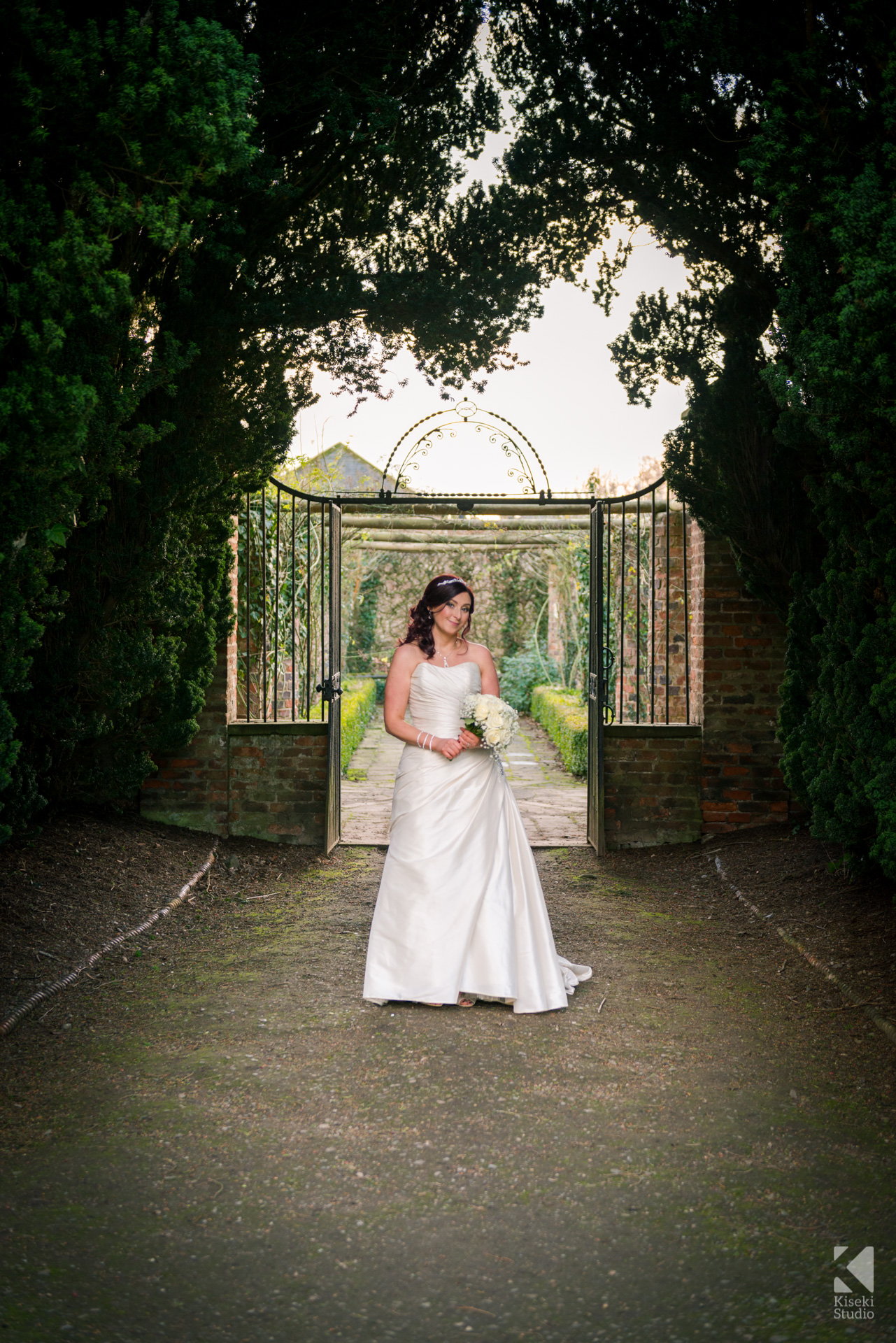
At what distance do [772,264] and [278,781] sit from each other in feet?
15.4

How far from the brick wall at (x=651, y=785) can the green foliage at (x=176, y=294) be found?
297cm

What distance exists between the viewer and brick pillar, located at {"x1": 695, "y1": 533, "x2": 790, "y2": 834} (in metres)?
7.46

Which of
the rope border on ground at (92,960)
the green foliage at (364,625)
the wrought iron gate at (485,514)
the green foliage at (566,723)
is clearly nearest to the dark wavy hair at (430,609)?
the rope border on ground at (92,960)

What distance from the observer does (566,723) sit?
41.3 ft

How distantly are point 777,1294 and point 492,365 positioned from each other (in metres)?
4.85

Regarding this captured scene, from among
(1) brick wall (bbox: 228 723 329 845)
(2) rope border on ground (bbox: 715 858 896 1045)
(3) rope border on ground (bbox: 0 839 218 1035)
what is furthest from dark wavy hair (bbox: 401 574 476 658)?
(1) brick wall (bbox: 228 723 329 845)

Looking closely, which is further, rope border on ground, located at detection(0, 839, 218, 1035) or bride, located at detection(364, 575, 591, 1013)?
bride, located at detection(364, 575, 591, 1013)

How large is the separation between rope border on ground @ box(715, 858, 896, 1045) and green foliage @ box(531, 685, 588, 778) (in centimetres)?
392

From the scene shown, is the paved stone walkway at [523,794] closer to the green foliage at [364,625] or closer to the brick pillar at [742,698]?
the brick pillar at [742,698]

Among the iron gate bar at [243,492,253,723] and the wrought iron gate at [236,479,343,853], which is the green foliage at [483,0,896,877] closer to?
the wrought iron gate at [236,479,343,853]

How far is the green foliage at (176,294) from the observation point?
3.73m

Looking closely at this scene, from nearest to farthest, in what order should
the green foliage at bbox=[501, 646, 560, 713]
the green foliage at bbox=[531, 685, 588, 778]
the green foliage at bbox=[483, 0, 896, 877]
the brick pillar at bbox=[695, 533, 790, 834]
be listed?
the green foliage at bbox=[483, 0, 896, 877] < the brick pillar at bbox=[695, 533, 790, 834] < the green foliage at bbox=[531, 685, 588, 778] < the green foliage at bbox=[501, 646, 560, 713]

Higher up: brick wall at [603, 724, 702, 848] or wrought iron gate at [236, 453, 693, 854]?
wrought iron gate at [236, 453, 693, 854]

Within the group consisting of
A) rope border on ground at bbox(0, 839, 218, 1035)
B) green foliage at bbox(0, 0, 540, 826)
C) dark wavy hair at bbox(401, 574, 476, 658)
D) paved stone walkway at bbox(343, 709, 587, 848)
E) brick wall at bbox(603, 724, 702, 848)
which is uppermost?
green foliage at bbox(0, 0, 540, 826)
